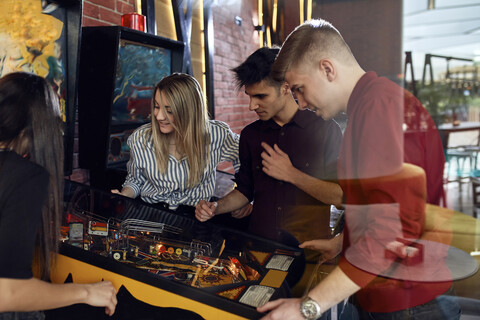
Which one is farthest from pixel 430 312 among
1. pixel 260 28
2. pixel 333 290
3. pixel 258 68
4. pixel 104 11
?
pixel 260 28

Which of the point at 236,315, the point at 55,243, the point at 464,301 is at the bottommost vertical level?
the point at 464,301

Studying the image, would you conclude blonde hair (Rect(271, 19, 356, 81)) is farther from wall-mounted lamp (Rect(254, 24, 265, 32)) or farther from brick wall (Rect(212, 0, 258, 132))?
wall-mounted lamp (Rect(254, 24, 265, 32))

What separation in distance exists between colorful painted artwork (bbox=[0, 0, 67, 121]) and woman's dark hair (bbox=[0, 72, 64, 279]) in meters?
0.78

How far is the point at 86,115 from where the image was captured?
2.09 meters

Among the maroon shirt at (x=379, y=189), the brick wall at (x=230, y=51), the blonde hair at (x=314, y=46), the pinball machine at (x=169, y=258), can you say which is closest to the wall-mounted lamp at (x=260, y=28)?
the brick wall at (x=230, y=51)

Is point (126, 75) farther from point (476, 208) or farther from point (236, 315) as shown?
point (476, 208)

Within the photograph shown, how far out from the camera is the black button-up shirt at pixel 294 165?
1689mm

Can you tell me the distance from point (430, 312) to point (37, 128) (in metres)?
1.02

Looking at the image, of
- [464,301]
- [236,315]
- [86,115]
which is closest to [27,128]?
[236,315]

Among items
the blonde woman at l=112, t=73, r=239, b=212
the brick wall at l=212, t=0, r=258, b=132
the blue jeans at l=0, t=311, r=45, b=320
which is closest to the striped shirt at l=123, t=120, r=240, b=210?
the blonde woman at l=112, t=73, r=239, b=212

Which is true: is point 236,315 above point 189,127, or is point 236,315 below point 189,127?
below

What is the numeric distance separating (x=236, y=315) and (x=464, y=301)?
111 cm

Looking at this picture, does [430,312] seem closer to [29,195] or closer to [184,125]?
[29,195]

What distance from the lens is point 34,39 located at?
5.45ft
